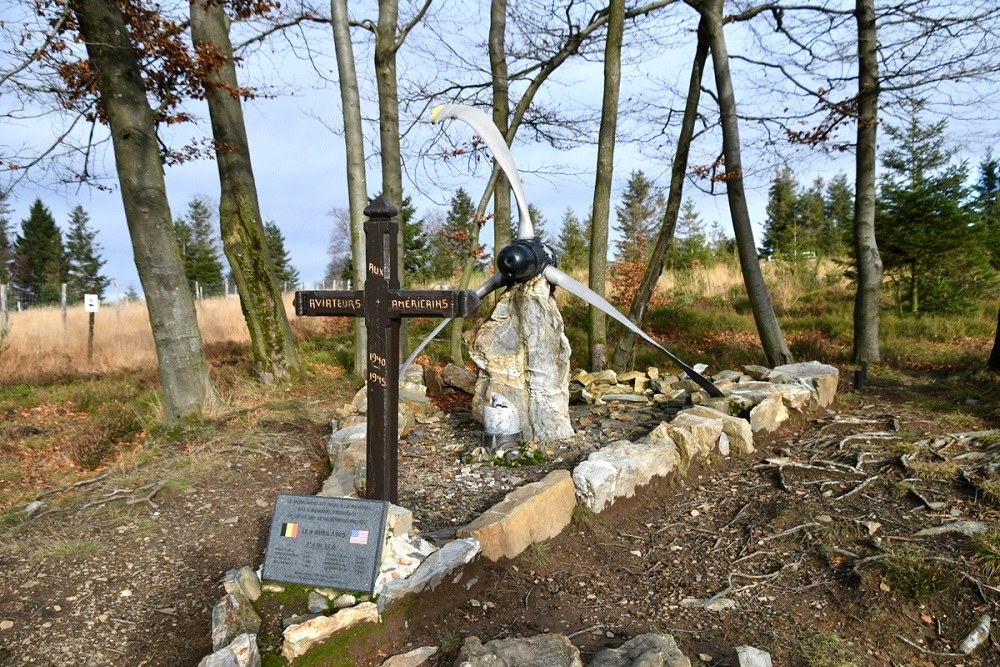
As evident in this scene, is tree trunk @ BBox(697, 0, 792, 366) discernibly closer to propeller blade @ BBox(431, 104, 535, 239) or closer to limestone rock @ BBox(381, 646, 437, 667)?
propeller blade @ BBox(431, 104, 535, 239)

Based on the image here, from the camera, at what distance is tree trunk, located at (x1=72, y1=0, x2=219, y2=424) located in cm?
577

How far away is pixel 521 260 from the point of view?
4.86 metres

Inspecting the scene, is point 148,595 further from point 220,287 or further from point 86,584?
point 220,287

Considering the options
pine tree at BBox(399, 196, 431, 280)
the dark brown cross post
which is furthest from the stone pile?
pine tree at BBox(399, 196, 431, 280)

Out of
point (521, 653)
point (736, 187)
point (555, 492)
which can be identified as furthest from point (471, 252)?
point (521, 653)

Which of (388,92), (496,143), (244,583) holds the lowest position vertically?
(244,583)

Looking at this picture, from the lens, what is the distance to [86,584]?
10.5ft

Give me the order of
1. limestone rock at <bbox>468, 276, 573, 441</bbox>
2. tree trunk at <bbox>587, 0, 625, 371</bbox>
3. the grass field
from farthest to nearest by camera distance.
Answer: tree trunk at <bbox>587, 0, 625, 371</bbox>, the grass field, limestone rock at <bbox>468, 276, 573, 441</bbox>

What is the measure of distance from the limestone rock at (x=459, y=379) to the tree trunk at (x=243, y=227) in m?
2.50

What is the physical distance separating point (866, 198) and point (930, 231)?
3935 millimetres

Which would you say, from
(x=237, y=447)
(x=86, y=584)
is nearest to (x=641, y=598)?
(x=86, y=584)

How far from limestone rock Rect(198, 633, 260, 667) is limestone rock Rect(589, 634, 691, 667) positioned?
4.58 ft

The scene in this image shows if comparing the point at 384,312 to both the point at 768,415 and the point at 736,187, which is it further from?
the point at 736,187

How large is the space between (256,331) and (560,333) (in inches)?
198
